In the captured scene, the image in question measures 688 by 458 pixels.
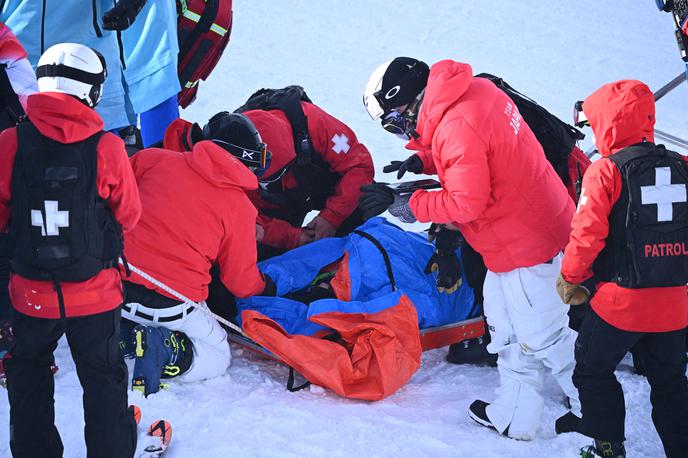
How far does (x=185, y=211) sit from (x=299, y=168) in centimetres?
127

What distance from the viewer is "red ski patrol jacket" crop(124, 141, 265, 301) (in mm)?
3135

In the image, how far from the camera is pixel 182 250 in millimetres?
3188

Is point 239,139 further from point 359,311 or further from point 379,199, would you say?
point 359,311

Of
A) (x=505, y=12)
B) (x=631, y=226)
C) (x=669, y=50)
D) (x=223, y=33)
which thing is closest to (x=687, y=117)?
(x=669, y=50)

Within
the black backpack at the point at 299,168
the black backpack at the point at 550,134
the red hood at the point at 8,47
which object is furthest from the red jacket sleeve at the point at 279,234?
the red hood at the point at 8,47

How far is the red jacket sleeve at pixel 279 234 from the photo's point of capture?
4.21 m

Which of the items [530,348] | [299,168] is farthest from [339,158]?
[530,348]

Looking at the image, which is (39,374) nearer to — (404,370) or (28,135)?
(28,135)

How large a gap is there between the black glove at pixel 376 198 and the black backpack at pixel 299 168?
0.62 m

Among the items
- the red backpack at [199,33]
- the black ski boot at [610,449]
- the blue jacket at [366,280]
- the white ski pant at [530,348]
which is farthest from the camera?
the red backpack at [199,33]

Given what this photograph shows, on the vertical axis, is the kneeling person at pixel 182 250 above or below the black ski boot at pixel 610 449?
above

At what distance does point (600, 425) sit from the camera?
8.95ft

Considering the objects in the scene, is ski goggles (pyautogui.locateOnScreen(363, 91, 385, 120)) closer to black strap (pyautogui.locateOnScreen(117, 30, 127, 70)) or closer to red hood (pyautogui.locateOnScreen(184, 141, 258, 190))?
red hood (pyautogui.locateOnScreen(184, 141, 258, 190))

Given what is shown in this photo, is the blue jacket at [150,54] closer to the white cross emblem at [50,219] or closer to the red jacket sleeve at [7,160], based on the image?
the red jacket sleeve at [7,160]
